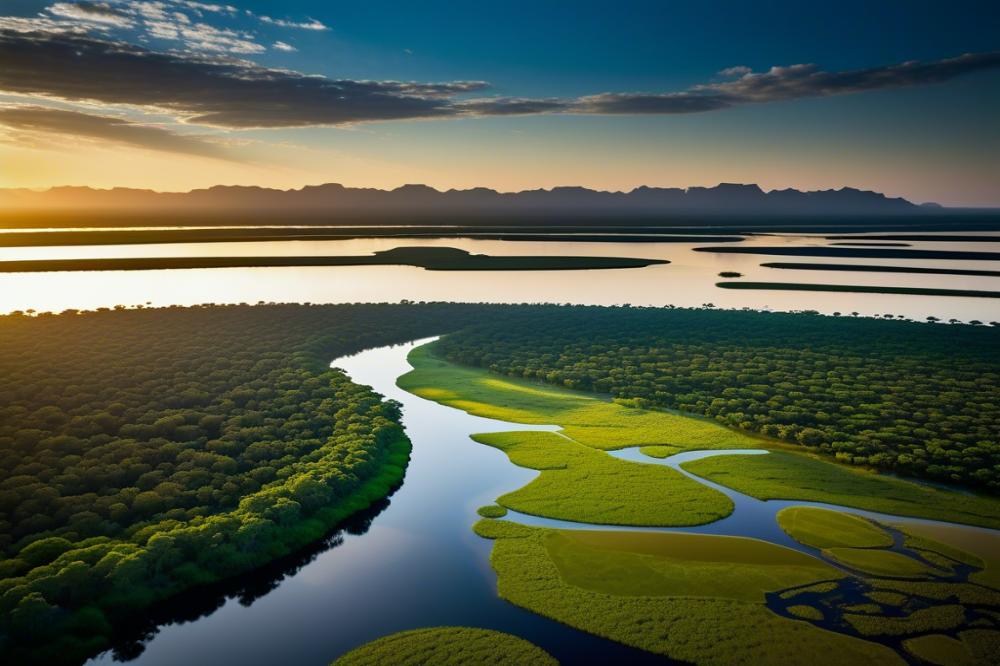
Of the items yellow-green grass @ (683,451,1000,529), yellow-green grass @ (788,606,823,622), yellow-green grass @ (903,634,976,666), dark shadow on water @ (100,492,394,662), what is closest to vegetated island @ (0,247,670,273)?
yellow-green grass @ (683,451,1000,529)

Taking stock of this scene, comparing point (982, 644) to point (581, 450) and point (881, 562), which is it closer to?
point (881, 562)

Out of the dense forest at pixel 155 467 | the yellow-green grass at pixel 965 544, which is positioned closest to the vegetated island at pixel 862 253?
the dense forest at pixel 155 467

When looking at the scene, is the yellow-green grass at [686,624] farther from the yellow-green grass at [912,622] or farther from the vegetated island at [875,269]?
the vegetated island at [875,269]

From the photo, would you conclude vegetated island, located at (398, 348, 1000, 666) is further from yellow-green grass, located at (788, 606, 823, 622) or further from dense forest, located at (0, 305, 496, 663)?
dense forest, located at (0, 305, 496, 663)

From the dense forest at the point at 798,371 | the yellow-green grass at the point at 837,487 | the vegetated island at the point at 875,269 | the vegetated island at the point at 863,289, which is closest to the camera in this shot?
the yellow-green grass at the point at 837,487

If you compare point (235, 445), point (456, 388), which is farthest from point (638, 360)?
point (235, 445)

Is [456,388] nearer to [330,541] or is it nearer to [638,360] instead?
[638,360]
